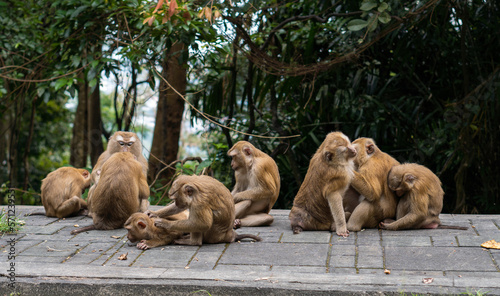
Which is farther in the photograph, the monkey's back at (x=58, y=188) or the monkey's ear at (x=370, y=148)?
the monkey's back at (x=58, y=188)

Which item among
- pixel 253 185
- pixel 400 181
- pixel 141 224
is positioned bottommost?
pixel 141 224

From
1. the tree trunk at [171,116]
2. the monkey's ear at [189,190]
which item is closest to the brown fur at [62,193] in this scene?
the monkey's ear at [189,190]

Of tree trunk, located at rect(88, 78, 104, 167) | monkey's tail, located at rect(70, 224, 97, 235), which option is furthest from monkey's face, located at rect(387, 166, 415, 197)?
tree trunk, located at rect(88, 78, 104, 167)

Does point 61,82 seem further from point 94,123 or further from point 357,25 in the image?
point 94,123

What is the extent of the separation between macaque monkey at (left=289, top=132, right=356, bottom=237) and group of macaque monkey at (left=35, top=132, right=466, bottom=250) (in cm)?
1

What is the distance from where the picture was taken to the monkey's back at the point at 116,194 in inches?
265

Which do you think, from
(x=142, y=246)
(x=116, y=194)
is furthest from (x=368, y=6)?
(x=142, y=246)

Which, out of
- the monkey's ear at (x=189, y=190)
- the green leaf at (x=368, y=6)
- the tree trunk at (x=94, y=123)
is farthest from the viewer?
the tree trunk at (x=94, y=123)

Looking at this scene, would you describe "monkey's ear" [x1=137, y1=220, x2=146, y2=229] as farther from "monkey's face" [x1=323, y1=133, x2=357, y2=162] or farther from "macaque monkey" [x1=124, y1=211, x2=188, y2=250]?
"monkey's face" [x1=323, y1=133, x2=357, y2=162]

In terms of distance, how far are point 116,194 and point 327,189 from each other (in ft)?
8.54

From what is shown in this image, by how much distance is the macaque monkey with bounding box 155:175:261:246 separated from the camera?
19.3 feet

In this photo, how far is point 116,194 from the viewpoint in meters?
6.71

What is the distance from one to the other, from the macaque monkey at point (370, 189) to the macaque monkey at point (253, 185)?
1.12m

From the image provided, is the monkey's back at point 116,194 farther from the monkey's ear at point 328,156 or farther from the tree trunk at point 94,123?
the tree trunk at point 94,123
